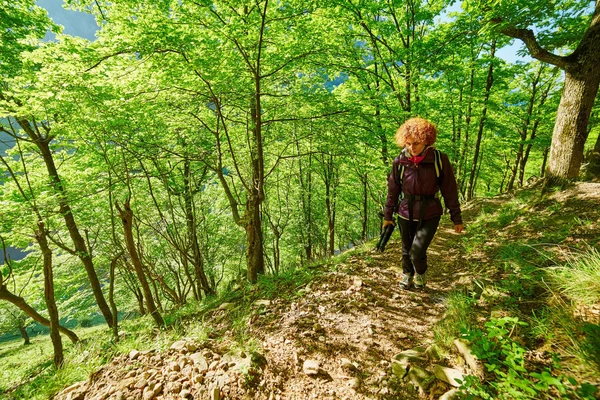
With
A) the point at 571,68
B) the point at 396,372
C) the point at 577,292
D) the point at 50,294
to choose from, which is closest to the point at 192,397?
the point at 396,372

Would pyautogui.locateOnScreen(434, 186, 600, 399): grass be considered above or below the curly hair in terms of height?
below

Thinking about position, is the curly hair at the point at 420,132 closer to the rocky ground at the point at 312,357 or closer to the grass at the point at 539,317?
the grass at the point at 539,317

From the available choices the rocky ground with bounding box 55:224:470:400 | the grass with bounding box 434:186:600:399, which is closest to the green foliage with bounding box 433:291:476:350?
the grass with bounding box 434:186:600:399

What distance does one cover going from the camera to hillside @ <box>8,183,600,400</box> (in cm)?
199

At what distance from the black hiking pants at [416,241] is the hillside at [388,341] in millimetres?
465

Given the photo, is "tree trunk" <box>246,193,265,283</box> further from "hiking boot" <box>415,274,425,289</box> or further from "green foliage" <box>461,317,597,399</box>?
"green foliage" <box>461,317,597,399</box>

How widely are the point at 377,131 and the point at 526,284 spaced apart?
5306 millimetres

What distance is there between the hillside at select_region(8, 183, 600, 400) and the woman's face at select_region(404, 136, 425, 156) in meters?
1.87

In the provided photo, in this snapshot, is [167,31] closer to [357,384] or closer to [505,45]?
[357,384]

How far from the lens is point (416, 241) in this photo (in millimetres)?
3605

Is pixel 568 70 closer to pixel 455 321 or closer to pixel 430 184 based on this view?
pixel 430 184

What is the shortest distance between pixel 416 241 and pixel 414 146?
132 cm

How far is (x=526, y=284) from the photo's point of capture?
114 inches

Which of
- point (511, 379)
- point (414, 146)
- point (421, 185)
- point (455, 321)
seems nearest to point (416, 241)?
point (421, 185)
